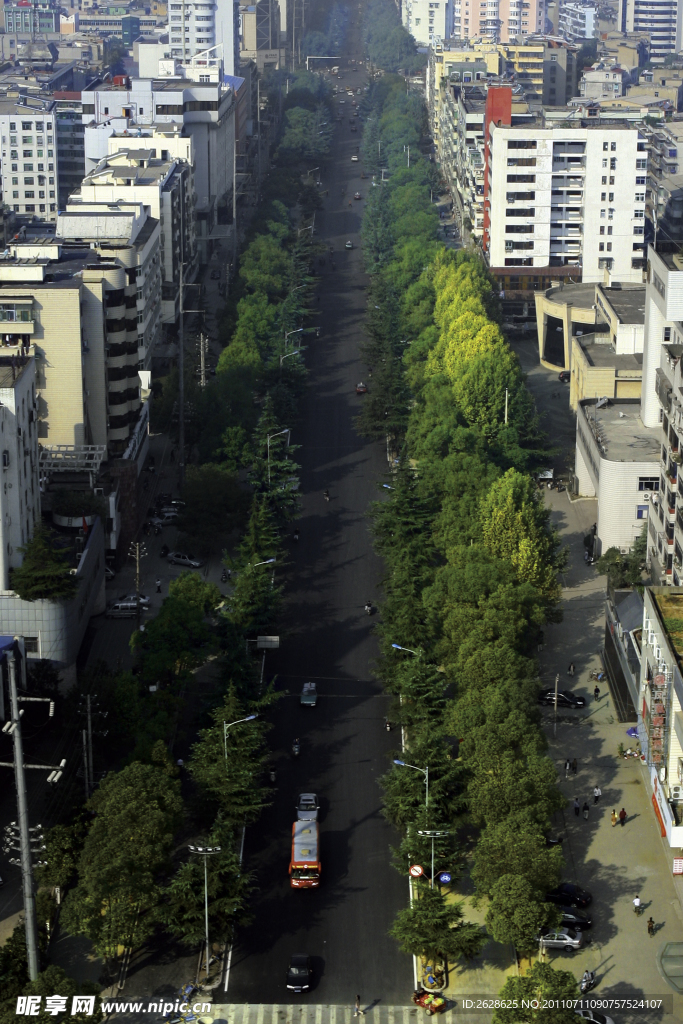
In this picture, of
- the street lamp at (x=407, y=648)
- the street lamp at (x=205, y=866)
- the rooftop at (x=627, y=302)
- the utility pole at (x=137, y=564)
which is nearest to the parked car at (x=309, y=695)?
the street lamp at (x=407, y=648)

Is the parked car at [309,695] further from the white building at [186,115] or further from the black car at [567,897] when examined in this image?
the white building at [186,115]

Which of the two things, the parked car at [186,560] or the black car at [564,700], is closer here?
the black car at [564,700]

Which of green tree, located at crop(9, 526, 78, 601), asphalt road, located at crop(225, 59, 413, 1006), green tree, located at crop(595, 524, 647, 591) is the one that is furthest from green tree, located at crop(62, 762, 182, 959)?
green tree, located at crop(595, 524, 647, 591)

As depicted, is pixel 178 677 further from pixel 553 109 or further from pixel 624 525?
pixel 553 109

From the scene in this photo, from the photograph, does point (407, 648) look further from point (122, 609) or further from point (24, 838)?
point (24, 838)

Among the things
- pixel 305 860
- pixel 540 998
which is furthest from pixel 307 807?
pixel 540 998

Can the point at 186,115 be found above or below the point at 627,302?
above
